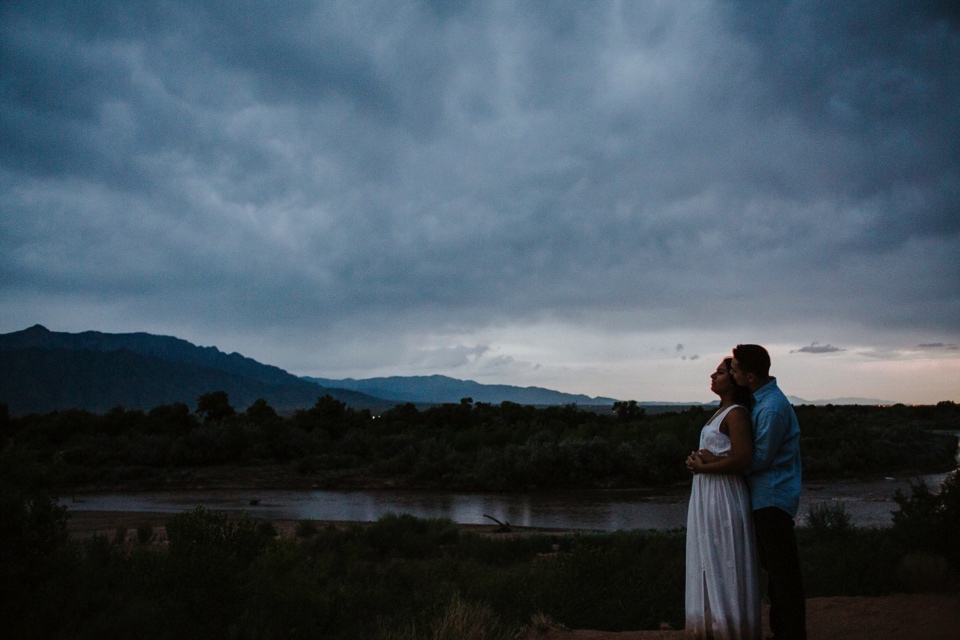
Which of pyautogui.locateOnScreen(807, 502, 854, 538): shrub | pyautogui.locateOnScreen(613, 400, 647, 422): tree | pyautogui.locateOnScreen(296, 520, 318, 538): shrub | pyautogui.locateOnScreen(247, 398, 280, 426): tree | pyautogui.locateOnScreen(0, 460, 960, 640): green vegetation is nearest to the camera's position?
pyautogui.locateOnScreen(0, 460, 960, 640): green vegetation

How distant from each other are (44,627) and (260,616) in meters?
1.97

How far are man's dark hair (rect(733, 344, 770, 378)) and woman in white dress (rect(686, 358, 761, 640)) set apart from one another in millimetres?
161

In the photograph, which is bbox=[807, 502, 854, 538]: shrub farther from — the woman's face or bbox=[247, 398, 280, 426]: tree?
bbox=[247, 398, 280, 426]: tree

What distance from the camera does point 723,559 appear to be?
14.9 ft

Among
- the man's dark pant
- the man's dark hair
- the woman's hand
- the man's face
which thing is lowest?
the man's dark pant

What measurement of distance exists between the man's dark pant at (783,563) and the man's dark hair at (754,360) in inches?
36.4

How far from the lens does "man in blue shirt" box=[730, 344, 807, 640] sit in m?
4.46

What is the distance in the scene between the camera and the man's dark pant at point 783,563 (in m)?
4.44

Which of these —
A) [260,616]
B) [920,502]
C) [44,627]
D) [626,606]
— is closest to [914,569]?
[920,502]

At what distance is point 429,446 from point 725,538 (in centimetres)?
2770

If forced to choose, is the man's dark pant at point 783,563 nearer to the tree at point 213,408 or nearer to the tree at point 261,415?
the tree at point 261,415

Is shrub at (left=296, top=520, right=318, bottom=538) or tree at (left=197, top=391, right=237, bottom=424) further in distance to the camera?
tree at (left=197, top=391, right=237, bottom=424)

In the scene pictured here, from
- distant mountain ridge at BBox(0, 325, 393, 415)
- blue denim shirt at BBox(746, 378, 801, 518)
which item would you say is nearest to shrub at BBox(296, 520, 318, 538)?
blue denim shirt at BBox(746, 378, 801, 518)

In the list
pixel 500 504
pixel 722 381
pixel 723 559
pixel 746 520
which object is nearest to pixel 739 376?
pixel 722 381
